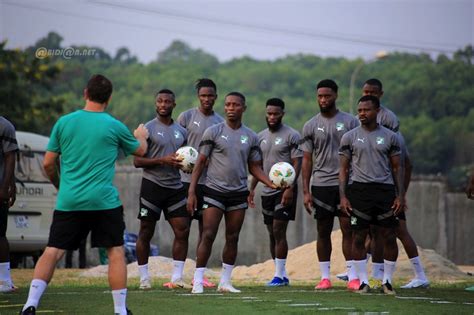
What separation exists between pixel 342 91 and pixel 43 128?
213 feet

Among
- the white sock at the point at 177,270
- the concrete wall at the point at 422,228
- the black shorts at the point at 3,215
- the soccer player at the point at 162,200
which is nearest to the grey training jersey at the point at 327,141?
the soccer player at the point at 162,200

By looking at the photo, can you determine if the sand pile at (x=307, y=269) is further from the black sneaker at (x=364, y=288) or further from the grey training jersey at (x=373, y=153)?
the grey training jersey at (x=373, y=153)

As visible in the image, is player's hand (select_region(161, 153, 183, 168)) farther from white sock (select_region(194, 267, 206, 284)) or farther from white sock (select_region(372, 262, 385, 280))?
white sock (select_region(372, 262, 385, 280))

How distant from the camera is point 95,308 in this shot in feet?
40.2

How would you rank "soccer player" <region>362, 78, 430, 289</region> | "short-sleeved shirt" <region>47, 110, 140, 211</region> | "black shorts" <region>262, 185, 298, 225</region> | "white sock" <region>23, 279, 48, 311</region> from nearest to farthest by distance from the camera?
"white sock" <region>23, 279, 48, 311</region> < "short-sleeved shirt" <region>47, 110, 140, 211</region> < "soccer player" <region>362, 78, 430, 289</region> < "black shorts" <region>262, 185, 298, 225</region>

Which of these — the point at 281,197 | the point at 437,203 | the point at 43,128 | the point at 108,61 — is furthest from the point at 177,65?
the point at 281,197

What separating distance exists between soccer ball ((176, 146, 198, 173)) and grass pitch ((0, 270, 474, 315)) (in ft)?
5.44

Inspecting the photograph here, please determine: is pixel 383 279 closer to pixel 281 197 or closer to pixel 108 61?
pixel 281 197

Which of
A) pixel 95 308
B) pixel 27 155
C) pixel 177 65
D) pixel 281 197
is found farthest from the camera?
pixel 177 65

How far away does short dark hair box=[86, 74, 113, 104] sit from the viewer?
10945 mm

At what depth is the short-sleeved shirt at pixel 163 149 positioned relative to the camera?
15.9 metres

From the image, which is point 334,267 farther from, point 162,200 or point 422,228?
point 422,228

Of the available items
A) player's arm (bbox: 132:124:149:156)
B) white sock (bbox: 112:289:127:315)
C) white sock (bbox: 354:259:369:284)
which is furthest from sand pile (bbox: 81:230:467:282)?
white sock (bbox: 112:289:127:315)

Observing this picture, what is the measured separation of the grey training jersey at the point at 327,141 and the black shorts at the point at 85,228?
5.64 metres
